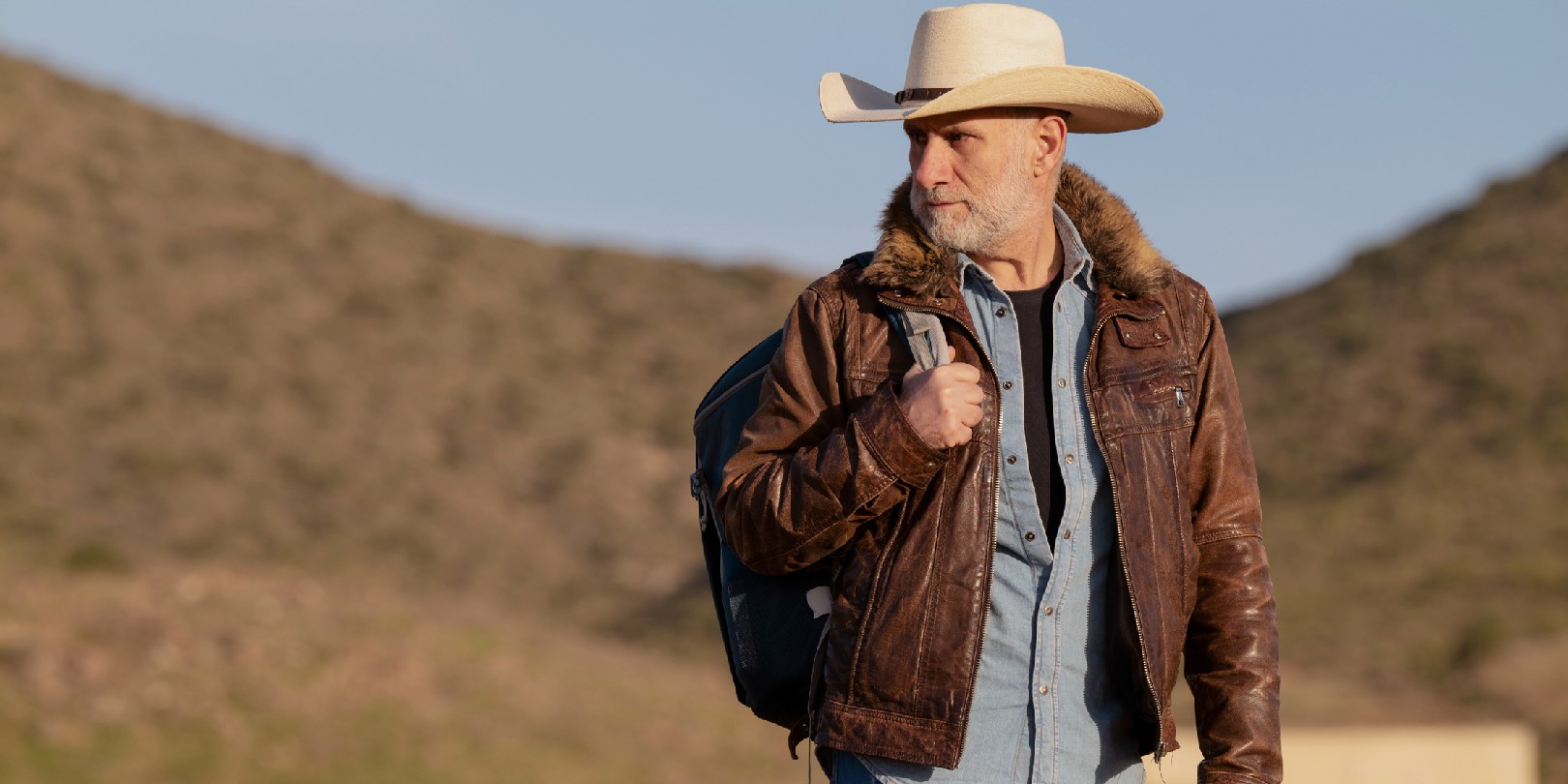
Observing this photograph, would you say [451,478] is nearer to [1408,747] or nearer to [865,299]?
[1408,747]

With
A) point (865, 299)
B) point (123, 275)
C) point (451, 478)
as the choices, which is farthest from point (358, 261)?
point (865, 299)

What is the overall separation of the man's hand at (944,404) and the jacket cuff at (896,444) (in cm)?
2

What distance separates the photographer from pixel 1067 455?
350 centimetres

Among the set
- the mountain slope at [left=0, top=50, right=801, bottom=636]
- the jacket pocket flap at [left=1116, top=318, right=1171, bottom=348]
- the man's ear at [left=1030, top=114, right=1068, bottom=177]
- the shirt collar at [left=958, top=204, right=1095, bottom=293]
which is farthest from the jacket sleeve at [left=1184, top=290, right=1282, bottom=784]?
the mountain slope at [left=0, top=50, right=801, bottom=636]

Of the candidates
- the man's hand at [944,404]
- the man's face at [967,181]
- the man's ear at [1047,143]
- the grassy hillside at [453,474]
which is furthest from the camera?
the grassy hillside at [453,474]

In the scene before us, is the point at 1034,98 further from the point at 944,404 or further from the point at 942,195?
the point at 944,404

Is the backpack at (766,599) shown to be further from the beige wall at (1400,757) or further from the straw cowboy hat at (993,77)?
the beige wall at (1400,757)

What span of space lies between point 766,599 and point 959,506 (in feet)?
1.66

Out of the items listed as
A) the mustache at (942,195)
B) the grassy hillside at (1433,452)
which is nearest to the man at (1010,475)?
the mustache at (942,195)

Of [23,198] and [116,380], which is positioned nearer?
[116,380]

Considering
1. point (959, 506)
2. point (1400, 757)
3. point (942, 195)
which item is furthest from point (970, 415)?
point (1400, 757)

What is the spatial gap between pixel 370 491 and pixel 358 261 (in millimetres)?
13159

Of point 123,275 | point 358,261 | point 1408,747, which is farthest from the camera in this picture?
point 358,261

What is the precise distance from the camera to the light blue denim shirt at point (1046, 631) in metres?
3.41
